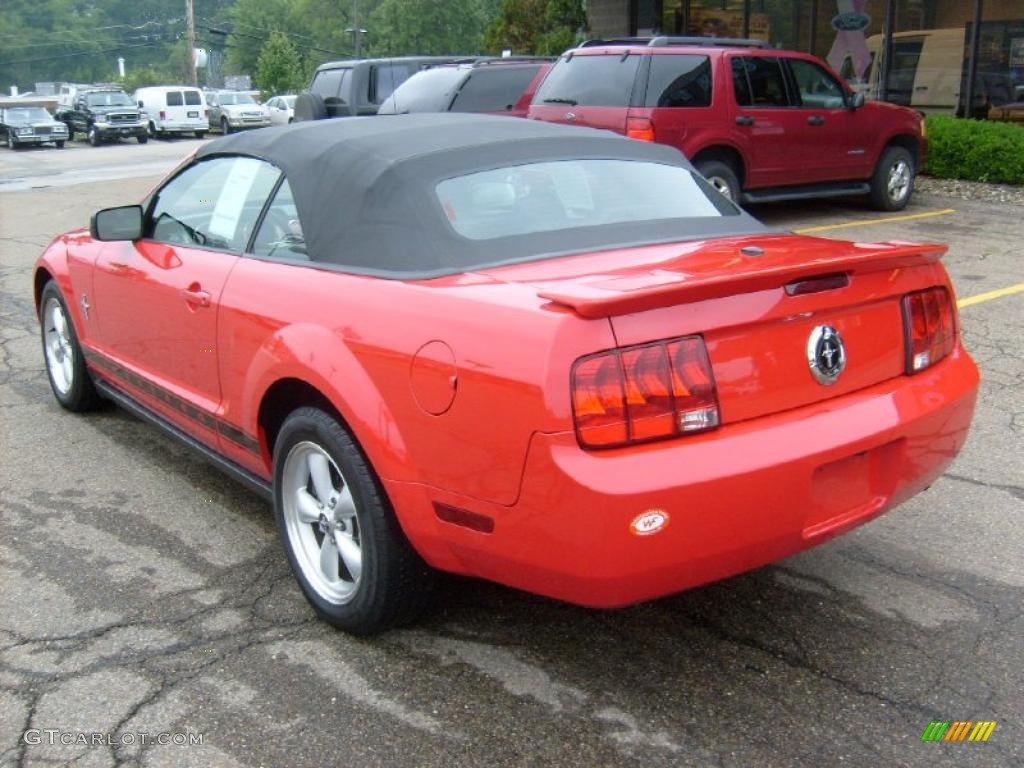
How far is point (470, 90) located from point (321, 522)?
420 inches

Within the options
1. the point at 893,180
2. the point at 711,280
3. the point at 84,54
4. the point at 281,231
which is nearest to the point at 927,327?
the point at 711,280

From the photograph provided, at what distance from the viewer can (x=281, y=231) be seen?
3961mm

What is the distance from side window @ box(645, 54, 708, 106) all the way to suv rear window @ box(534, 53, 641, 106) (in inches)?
8.9

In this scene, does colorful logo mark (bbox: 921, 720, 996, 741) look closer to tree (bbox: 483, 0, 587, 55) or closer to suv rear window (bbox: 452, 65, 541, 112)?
suv rear window (bbox: 452, 65, 541, 112)

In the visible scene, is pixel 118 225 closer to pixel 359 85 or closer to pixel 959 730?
pixel 959 730

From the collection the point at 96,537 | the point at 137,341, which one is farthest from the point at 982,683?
the point at 137,341

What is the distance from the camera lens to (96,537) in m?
4.32

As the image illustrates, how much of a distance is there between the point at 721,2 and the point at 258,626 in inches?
781

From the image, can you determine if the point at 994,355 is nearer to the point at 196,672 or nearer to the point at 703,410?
the point at 703,410

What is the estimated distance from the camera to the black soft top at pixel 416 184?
3508 mm

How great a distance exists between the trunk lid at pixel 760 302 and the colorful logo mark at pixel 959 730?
92 centimetres

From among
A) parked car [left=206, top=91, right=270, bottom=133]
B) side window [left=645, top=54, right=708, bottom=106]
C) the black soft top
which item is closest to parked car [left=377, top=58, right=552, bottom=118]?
side window [left=645, top=54, right=708, bottom=106]

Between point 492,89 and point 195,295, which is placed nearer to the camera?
point 195,295

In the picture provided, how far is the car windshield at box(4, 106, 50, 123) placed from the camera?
121 feet
